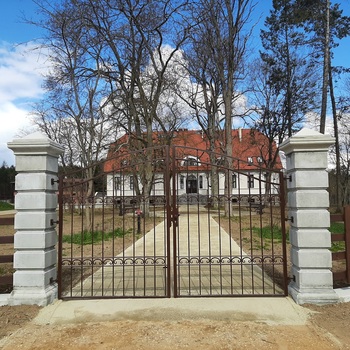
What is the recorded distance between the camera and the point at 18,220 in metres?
5.39

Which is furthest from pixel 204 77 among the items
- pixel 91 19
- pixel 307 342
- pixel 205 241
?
pixel 307 342

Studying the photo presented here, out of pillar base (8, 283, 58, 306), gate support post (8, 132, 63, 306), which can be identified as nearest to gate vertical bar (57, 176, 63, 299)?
gate support post (8, 132, 63, 306)

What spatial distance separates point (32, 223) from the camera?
538 cm

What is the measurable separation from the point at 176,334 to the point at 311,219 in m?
2.74

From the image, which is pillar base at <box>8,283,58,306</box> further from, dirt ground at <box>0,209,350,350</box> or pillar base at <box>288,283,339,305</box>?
pillar base at <box>288,283,339,305</box>

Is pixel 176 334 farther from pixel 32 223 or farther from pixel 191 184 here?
pixel 191 184

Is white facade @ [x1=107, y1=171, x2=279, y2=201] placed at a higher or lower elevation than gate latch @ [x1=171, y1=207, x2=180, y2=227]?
higher

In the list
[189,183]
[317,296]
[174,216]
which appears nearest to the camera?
[317,296]

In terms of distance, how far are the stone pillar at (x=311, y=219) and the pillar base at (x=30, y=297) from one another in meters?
3.88

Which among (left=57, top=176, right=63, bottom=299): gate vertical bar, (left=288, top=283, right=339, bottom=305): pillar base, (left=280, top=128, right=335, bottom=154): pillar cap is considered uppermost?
(left=280, top=128, right=335, bottom=154): pillar cap

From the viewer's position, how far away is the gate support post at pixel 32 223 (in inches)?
209

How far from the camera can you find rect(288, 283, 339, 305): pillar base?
5.19 meters

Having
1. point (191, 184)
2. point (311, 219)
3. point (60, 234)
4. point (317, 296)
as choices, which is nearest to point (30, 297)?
point (60, 234)

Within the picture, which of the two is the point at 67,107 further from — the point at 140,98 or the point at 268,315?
the point at 268,315
